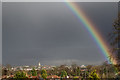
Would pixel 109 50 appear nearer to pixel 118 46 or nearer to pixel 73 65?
pixel 118 46

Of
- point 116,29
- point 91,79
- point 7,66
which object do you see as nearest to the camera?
point 116,29

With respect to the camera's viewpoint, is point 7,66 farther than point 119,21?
Yes

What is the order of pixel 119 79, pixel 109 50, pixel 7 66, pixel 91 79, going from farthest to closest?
pixel 7 66
pixel 91 79
pixel 119 79
pixel 109 50

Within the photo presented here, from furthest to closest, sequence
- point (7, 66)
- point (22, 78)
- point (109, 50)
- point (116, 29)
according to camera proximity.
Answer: point (7, 66), point (22, 78), point (116, 29), point (109, 50)

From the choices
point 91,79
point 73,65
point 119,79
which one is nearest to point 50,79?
point 91,79

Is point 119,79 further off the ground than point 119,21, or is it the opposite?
point 119,21

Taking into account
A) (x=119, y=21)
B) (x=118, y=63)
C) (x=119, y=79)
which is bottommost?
(x=119, y=79)

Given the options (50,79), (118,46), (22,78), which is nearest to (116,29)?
(118,46)

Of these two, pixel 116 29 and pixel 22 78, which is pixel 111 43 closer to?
pixel 116 29

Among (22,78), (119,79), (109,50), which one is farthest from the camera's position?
(22,78)
